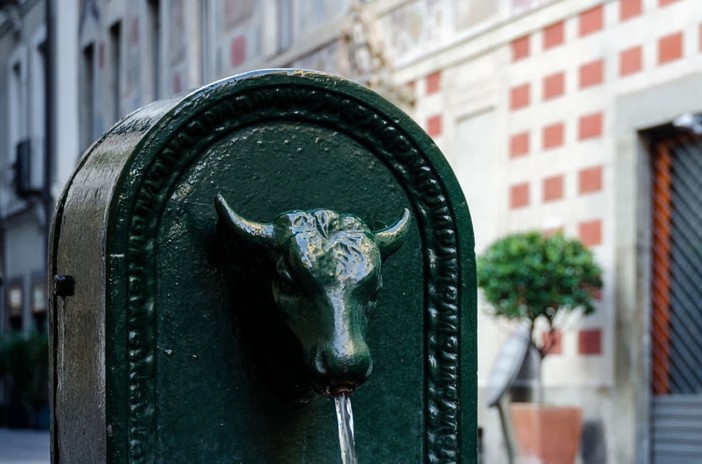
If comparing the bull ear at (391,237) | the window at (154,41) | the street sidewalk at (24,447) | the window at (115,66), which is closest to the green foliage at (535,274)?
the street sidewalk at (24,447)

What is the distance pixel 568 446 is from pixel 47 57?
16.1m

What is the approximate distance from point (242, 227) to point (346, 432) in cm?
36

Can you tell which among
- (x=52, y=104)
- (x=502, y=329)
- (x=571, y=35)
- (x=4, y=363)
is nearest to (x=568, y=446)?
(x=502, y=329)

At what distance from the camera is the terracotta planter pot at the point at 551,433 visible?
8.48 metres

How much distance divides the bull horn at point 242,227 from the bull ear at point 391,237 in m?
0.17

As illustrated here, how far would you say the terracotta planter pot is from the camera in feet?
27.8

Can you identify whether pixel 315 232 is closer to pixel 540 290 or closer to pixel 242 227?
pixel 242 227

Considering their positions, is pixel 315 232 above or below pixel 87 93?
below

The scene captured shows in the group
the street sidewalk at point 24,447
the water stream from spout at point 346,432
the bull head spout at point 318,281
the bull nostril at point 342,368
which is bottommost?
the street sidewalk at point 24,447

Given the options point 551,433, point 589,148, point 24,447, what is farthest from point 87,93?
point 551,433

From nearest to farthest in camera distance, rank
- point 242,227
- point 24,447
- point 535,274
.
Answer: point 242,227, point 535,274, point 24,447

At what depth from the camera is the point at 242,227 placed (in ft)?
7.38

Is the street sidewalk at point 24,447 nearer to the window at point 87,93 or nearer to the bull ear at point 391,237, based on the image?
the window at point 87,93

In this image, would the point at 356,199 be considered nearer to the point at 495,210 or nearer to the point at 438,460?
the point at 438,460
